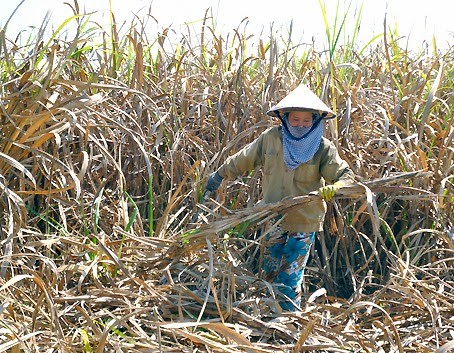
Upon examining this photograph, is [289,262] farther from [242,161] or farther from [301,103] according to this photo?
[301,103]

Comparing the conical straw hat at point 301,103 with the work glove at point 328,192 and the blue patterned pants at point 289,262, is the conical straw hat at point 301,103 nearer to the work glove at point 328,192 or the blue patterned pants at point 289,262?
the work glove at point 328,192

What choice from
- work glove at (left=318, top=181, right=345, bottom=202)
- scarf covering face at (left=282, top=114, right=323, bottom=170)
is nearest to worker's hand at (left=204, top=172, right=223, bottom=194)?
scarf covering face at (left=282, top=114, right=323, bottom=170)

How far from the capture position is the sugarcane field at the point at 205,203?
2.78 meters

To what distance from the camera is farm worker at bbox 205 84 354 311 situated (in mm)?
3158

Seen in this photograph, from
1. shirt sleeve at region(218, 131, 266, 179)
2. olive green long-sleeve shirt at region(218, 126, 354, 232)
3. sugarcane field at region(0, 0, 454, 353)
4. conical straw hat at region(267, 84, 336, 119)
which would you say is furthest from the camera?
shirt sleeve at region(218, 131, 266, 179)

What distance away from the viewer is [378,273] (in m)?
3.73

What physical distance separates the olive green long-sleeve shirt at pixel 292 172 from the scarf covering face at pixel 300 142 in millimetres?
49

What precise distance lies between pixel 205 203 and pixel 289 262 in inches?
25.0

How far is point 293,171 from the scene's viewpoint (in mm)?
3234

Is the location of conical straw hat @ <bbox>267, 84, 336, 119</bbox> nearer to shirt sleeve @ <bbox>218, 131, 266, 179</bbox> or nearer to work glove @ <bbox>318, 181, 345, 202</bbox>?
shirt sleeve @ <bbox>218, 131, 266, 179</bbox>

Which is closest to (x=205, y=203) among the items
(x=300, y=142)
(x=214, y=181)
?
(x=214, y=181)

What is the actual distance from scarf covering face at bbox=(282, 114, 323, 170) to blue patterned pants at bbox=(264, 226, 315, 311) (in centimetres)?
32

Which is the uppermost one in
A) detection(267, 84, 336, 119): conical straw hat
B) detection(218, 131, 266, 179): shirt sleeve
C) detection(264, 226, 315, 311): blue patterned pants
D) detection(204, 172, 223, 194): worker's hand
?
detection(267, 84, 336, 119): conical straw hat

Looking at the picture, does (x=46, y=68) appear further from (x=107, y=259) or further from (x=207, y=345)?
(x=207, y=345)
